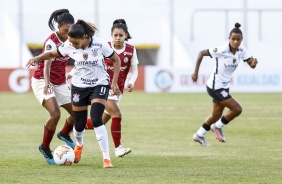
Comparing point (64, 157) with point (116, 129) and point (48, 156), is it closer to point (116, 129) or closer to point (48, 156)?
point (48, 156)

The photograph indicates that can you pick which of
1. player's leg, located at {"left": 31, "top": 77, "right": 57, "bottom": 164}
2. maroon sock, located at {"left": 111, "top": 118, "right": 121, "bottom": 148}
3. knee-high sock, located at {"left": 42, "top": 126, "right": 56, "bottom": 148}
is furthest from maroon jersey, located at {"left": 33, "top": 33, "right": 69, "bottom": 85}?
maroon sock, located at {"left": 111, "top": 118, "right": 121, "bottom": 148}

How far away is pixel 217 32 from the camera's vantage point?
186 ft

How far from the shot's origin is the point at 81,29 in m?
12.3

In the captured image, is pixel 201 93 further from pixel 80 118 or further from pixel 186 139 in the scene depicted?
pixel 80 118

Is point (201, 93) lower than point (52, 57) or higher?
lower

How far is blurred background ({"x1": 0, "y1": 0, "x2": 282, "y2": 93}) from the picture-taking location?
51.7 m

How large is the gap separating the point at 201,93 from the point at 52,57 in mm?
27917

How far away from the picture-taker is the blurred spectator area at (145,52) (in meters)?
54.1

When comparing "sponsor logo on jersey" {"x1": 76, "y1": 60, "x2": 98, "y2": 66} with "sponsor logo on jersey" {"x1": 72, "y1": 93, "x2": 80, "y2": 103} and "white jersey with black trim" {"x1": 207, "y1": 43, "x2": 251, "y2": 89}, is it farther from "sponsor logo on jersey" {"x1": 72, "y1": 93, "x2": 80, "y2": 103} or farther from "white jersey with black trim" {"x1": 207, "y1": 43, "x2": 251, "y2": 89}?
"white jersey with black trim" {"x1": 207, "y1": 43, "x2": 251, "y2": 89}

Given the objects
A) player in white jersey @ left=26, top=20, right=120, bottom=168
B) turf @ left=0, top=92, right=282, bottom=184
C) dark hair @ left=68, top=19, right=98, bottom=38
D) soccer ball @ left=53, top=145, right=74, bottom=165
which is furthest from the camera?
soccer ball @ left=53, top=145, right=74, bottom=165

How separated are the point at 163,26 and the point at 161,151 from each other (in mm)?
39605

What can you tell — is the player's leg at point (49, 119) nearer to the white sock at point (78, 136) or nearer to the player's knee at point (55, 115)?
the player's knee at point (55, 115)

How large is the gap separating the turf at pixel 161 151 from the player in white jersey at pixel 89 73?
0.72m

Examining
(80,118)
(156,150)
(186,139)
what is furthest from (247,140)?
(80,118)
